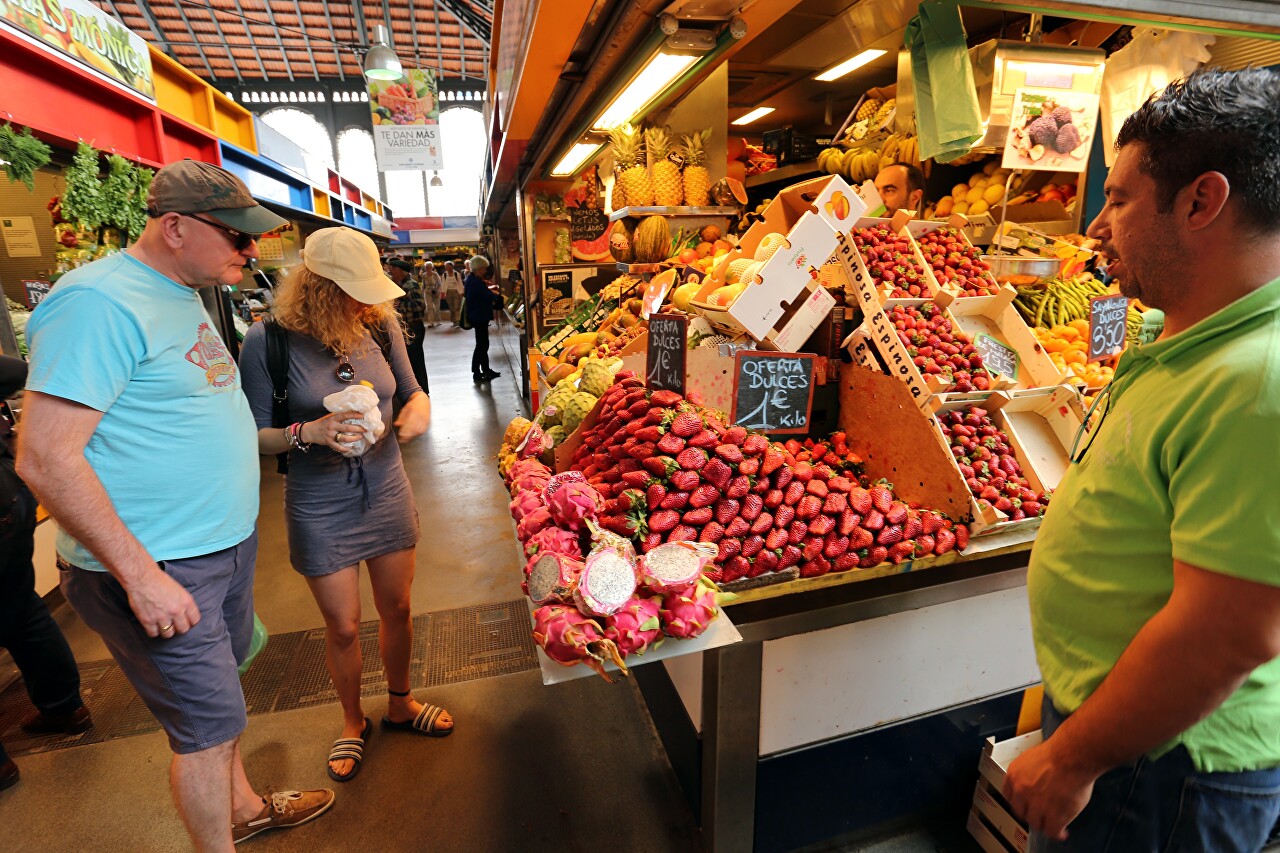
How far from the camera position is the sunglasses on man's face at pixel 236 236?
5.35ft

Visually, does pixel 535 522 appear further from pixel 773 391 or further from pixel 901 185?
pixel 901 185

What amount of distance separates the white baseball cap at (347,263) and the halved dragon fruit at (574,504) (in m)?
0.91

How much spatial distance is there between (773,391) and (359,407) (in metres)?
1.30

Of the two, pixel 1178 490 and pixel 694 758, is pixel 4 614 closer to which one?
pixel 694 758

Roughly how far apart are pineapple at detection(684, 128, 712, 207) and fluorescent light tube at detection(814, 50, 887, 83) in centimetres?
154

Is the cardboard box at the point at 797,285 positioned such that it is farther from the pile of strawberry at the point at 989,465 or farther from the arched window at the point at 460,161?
the arched window at the point at 460,161

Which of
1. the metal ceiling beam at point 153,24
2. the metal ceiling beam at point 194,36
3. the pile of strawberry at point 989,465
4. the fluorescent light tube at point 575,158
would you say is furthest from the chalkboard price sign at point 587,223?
the metal ceiling beam at point 153,24

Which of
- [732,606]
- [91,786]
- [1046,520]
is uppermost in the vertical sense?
[1046,520]

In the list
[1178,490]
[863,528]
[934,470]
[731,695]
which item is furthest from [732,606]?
[1178,490]

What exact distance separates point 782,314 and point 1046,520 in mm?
1173

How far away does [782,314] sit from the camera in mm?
2182

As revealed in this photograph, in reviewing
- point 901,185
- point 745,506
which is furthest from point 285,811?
point 901,185

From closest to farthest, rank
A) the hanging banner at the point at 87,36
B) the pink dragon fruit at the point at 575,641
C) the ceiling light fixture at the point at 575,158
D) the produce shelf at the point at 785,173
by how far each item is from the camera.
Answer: the pink dragon fruit at the point at 575,641 → the hanging banner at the point at 87,36 → the ceiling light fixture at the point at 575,158 → the produce shelf at the point at 785,173

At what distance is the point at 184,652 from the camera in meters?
1.62
